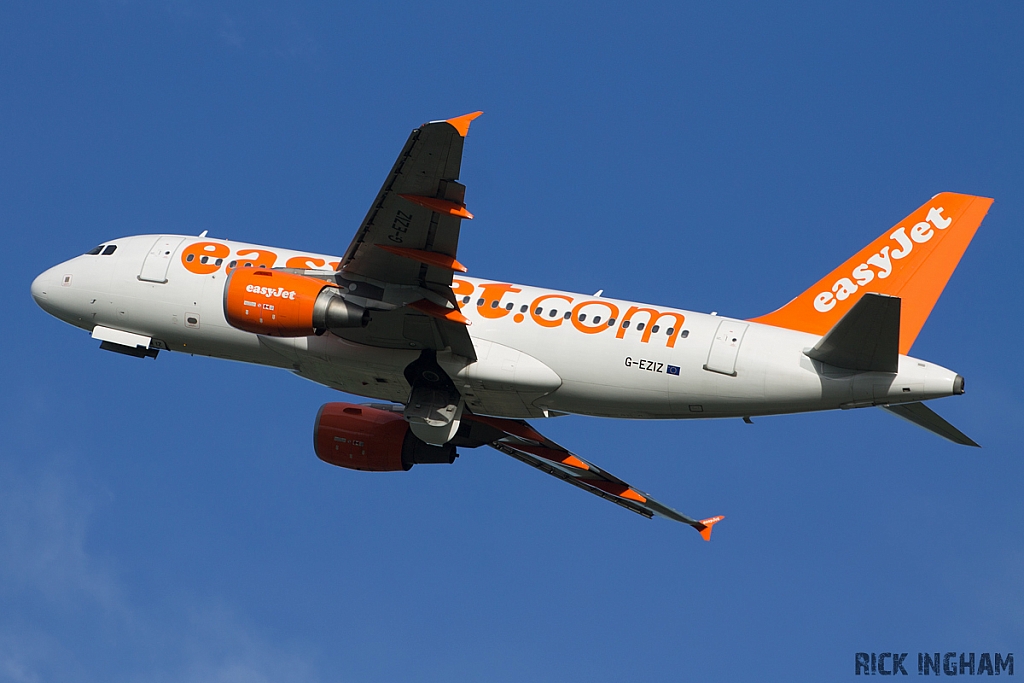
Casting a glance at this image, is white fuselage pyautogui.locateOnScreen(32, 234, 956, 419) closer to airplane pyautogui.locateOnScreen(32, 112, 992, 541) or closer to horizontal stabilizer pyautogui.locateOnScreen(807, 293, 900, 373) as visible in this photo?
airplane pyautogui.locateOnScreen(32, 112, 992, 541)

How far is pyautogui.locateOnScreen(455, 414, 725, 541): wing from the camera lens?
1427 inches

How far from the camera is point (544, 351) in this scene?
31531mm

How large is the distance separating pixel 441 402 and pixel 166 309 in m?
7.94

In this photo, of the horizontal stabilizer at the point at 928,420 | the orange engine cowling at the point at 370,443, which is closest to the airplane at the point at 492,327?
the horizontal stabilizer at the point at 928,420

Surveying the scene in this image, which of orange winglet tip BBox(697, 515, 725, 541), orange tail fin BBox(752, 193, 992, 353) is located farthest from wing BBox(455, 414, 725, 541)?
orange tail fin BBox(752, 193, 992, 353)

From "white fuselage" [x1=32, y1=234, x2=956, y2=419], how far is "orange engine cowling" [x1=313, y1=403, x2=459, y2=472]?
2333 mm

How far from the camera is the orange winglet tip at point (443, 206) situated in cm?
2744

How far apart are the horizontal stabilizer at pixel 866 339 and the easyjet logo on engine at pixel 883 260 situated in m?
2.73

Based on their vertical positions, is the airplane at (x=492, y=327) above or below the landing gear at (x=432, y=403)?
above

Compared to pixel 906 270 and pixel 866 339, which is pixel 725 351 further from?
pixel 906 270

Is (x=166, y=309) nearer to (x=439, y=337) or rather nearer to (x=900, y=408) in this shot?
(x=439, y=337)

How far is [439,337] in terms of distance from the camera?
31250mm

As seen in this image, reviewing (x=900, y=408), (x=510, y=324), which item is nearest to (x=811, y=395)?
(x=900, y=408)

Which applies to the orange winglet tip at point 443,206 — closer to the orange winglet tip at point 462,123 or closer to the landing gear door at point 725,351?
the orange winglet tip at point 462,123
